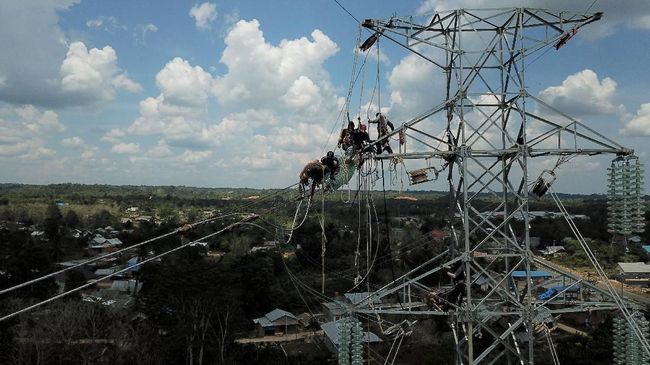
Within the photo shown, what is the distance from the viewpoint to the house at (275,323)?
3081 cm

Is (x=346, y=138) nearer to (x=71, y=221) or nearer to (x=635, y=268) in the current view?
(x=635, y=268)

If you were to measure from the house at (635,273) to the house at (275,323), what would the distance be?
22.4 meters

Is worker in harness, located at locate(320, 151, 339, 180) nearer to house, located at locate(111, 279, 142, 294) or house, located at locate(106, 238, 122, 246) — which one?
house, located at locate(111, 279, 142, 294)

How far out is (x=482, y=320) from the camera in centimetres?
759

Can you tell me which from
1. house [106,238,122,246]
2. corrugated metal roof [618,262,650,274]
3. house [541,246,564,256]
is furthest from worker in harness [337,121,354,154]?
house [106,238,122,246]

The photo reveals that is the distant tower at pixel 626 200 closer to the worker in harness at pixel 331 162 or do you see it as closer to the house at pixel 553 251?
the worker in harness at pixel 331 162

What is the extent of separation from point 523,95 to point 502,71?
1.97 feet

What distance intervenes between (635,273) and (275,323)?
24.9m

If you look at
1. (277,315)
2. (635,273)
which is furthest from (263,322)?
(635,273)

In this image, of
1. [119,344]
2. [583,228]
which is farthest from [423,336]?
[583,228]

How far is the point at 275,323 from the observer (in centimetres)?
3103

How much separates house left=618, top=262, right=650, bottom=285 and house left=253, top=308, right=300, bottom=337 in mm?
22414

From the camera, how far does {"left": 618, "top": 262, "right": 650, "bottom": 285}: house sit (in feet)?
117

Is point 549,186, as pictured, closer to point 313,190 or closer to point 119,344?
point 313,190
